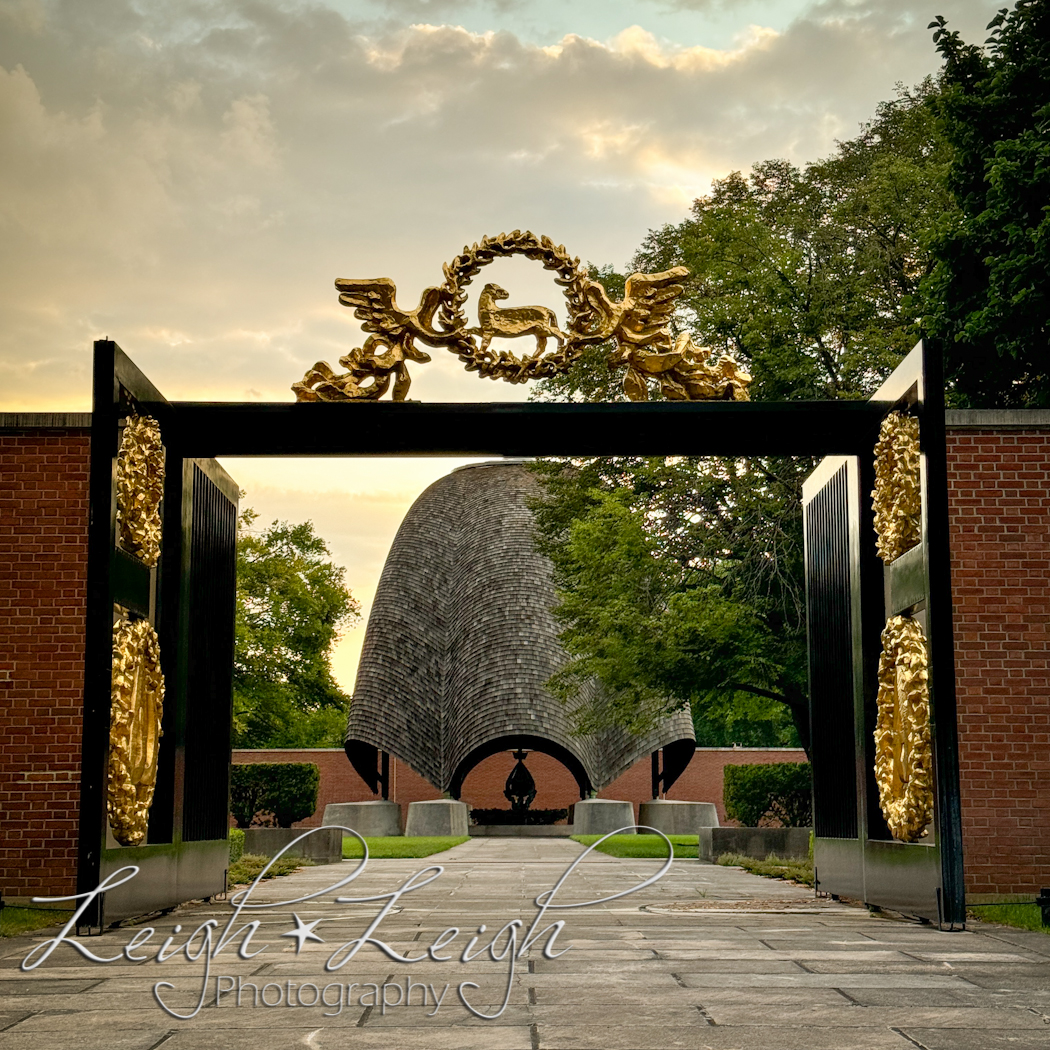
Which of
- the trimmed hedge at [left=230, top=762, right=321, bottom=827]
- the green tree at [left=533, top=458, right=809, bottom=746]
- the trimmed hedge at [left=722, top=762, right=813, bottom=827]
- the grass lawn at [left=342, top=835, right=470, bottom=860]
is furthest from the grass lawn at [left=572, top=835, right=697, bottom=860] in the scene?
the trimmed hedge at [left=230, top=762, right=321, bottom=827]

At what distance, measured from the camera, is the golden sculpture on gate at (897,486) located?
787cm

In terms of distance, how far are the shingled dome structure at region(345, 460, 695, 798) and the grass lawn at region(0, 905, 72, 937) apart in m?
17.7

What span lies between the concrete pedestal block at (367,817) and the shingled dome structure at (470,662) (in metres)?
1.14

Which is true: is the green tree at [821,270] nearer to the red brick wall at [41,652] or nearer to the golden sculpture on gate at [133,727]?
the red brick wall at [41,652]

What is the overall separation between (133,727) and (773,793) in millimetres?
14341

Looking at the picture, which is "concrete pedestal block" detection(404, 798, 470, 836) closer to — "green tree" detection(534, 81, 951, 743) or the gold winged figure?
"green tree" detection(534, 81, 951, 743)

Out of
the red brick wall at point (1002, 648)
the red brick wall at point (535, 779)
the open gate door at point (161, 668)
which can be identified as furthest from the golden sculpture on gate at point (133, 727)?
the red brick wall at point (535, 779)

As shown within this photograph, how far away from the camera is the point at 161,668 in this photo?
8.36 metres

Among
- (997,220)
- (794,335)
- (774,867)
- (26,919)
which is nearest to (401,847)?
(774,867)

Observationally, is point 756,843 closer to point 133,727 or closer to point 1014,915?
point 1014,915

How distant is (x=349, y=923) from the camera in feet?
25.7

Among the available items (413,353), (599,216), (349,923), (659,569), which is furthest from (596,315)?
(659,569)

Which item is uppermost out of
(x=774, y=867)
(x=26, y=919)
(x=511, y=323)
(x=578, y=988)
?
(x=511, y=323)

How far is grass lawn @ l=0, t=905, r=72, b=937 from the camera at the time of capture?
7.58 meters
